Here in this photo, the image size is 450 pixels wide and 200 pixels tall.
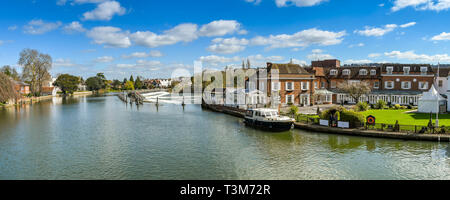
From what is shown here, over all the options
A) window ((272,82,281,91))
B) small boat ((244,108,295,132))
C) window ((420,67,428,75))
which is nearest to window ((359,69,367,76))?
window ((420,67,428,75))

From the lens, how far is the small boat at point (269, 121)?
26672 millimetres

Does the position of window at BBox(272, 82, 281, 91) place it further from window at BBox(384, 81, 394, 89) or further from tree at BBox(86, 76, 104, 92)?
tree at BBox(86, 76, 104, 92)

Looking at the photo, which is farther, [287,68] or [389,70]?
[389,70]

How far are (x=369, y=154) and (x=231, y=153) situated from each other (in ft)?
29.9

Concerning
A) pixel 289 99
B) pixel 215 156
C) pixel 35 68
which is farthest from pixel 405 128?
pixel 35 68

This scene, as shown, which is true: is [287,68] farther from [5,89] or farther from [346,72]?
[5,89]

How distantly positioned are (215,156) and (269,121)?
Result: 9.77 meters

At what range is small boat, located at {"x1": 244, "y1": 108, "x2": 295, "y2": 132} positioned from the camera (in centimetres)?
2667

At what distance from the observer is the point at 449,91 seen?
107 feet

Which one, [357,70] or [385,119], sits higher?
[357,70]

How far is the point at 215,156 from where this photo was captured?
1906 cm

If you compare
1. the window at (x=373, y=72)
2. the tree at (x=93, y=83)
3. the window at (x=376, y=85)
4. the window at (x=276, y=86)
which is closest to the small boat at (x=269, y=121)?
the window at (x=276, y=86)
